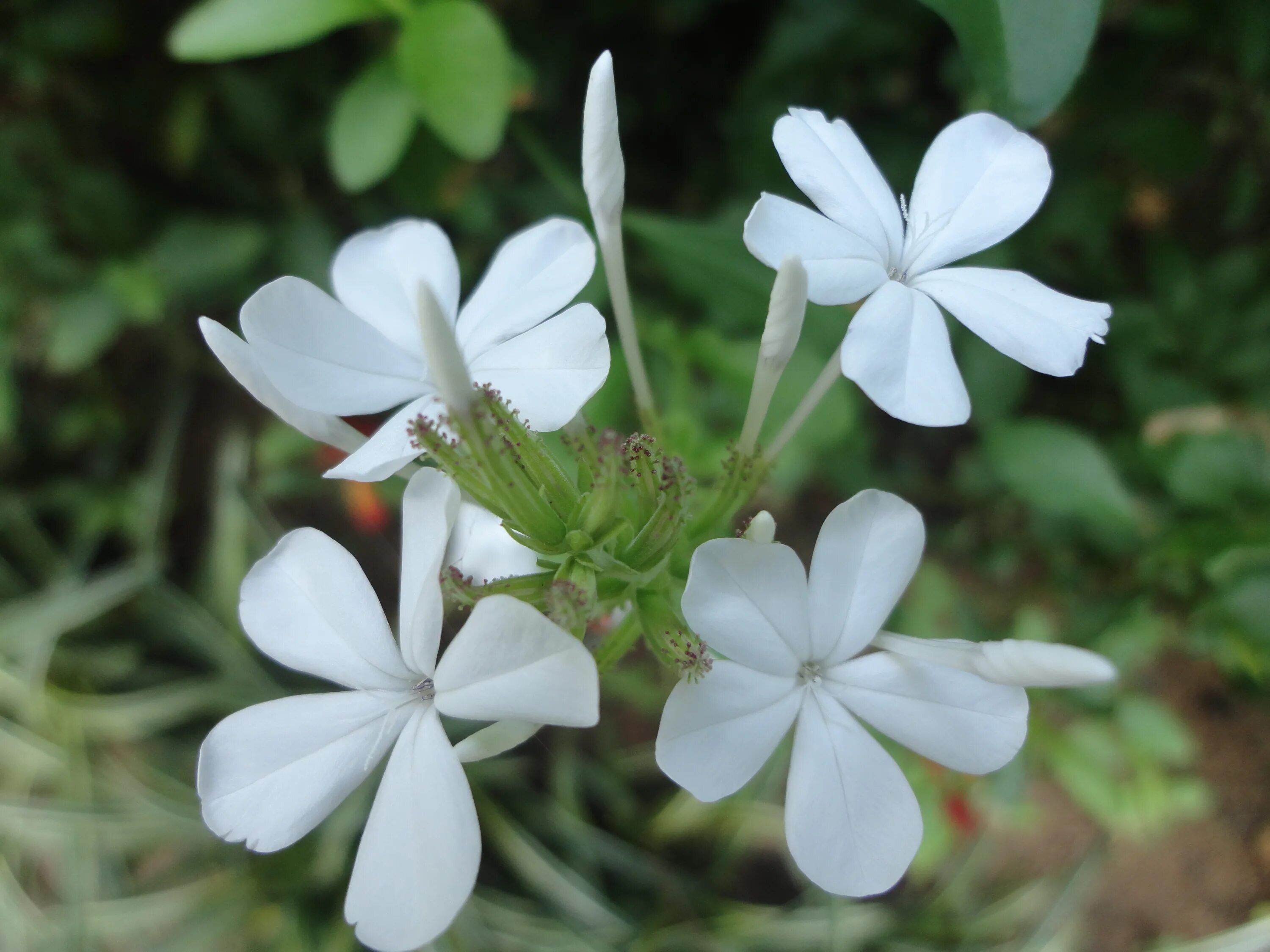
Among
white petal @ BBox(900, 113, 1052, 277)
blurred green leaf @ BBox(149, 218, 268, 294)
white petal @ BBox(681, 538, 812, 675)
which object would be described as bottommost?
white petal @ BBox(681, 538, 812, 675)

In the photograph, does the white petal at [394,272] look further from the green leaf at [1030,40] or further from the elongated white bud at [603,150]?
the green leaf at [1030,40]

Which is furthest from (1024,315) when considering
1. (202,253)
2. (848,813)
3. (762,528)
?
(202,253)

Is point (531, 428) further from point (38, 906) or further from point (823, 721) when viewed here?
point (38, 906)

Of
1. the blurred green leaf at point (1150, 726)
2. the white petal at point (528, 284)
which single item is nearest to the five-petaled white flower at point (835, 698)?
the white petal at point (528, 284)

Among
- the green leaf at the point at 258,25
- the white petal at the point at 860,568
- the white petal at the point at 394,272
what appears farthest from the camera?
the green leaf at the point at 258,25

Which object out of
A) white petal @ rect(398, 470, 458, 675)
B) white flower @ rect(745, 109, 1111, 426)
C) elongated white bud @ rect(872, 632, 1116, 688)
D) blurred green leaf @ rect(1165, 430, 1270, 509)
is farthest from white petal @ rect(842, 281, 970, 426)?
blurred green leaf @ rect(1165, 430, 1270, 509)

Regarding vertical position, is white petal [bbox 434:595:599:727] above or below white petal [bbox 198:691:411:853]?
above

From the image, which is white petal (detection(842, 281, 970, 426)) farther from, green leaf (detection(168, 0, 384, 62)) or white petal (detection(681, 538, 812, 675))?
green leaf (detection(168, 0, 384, 62))
